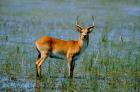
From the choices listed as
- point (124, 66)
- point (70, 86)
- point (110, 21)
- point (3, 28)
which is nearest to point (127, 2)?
point (110, 21)

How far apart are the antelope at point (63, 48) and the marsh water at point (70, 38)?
0.97 feet

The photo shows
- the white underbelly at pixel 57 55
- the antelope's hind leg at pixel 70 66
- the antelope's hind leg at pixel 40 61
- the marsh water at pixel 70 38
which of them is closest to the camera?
the marsh water at pixel 70 38

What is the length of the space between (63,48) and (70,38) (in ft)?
18.7

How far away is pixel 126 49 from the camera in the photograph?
18.3 m

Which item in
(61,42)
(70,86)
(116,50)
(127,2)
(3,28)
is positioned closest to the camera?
(70,86)

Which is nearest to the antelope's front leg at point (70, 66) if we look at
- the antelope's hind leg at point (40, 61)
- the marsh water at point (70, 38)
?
the marsh water at point (70, 38)

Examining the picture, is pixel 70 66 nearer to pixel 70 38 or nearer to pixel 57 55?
pixel 57 55

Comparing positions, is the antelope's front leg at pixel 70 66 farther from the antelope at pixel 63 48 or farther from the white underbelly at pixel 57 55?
the white underbelly at pixel 57 55

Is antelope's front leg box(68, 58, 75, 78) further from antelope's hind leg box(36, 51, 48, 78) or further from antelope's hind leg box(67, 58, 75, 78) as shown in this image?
antelope's hind leg box(36, 51, 48, 78)

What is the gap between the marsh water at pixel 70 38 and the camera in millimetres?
13008

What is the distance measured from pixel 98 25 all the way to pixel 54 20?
2.17 metres

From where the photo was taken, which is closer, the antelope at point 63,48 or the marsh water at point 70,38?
the marsh water at point 70,38

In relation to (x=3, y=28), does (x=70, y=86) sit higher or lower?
lower

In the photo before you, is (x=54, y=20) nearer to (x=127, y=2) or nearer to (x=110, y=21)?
(x=110, y=21)
